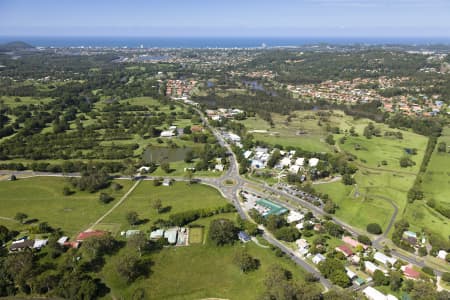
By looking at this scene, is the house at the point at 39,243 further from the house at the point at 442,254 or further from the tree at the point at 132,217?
the house at the point at 442,254

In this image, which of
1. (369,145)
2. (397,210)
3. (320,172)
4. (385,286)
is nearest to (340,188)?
(320,172)

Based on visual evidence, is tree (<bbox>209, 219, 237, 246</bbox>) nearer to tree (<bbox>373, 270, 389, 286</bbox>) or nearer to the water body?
tree (<bbox>373, 270, 389, 286</bbox>)

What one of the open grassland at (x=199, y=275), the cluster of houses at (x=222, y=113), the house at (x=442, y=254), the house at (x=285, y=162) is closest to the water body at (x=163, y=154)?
the house at (x=285, y=162)

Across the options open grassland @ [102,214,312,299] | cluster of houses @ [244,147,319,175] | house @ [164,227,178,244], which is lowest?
open grassland @ [102,214,312,299]

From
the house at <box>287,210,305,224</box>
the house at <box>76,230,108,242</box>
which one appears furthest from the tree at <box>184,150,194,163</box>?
the house at <box>287,210,305,224</box>

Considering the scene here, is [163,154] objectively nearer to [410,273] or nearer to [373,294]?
[373,294]

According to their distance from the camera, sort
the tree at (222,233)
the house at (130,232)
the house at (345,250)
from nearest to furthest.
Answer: the house at (345,250) < the tree at (222,233) < the house at (130,232)

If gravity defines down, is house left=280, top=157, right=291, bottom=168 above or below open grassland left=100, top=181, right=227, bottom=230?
above
